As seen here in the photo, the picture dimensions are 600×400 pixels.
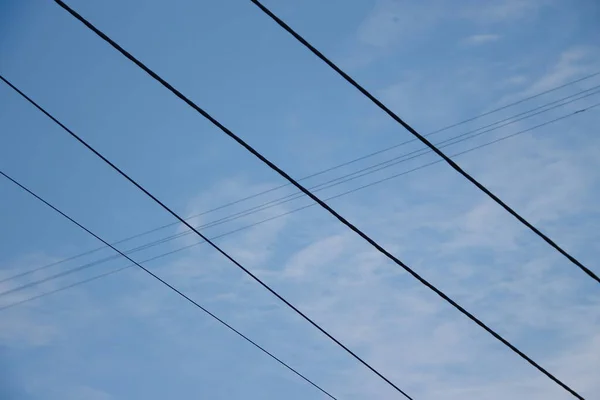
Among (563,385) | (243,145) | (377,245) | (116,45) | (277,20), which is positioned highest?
(277,20)

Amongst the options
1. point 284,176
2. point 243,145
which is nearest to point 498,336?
point 284,176

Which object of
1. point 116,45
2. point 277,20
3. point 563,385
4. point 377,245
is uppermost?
point 277,20

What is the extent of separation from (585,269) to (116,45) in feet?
14.6

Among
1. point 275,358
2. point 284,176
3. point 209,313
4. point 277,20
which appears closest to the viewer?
point 277,20

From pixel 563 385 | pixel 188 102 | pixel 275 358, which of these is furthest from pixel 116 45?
pixel 275 358

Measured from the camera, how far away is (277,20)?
439 cm

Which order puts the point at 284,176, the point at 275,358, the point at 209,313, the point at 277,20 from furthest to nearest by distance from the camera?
the point at 275,358, the point at 209,313, the point at 284,176, the point at 277,20

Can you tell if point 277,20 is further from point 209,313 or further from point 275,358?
point 275,358

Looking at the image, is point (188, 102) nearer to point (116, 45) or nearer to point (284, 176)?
point (116, 45)

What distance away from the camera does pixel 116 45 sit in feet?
14.6

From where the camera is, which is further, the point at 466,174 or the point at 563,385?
the point at 563,385

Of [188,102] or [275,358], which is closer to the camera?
[188,102]

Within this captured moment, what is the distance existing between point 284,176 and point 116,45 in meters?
1.77

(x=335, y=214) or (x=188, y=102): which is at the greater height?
(x=188, y=102)
